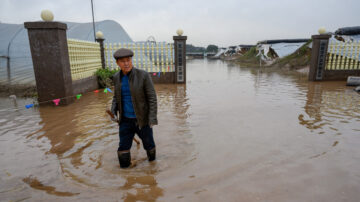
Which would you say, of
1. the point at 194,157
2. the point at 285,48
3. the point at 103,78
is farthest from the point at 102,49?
the point at 285,48

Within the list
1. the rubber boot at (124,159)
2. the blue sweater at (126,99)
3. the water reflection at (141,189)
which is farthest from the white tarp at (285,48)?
the water reflection at (141,189)

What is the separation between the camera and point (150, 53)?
1184cm

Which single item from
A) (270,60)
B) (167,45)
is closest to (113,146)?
(167,45)

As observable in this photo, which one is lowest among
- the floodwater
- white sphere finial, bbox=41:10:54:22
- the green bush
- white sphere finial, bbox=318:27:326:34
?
the floodwater

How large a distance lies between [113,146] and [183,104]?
337 cm

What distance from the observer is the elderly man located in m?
2.77

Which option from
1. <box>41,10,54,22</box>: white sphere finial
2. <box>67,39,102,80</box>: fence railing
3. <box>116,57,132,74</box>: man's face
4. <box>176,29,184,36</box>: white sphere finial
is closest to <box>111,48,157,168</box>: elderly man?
<box>116,57,132,74</box>: man's face

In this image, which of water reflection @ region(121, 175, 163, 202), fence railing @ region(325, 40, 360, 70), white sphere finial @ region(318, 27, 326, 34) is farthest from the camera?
fence railing @ region(325, 40, 360, 70)

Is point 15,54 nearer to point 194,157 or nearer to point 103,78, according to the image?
point 103,78

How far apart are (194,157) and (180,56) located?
8528 mm

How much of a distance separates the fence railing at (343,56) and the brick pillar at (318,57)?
49cm

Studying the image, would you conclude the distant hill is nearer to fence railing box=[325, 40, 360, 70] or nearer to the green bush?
the green bush

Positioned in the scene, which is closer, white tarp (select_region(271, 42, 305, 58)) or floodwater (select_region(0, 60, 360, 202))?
floodwater (select_region(0, 60, 360, 202))

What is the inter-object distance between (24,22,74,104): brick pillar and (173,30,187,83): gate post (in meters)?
5.71
